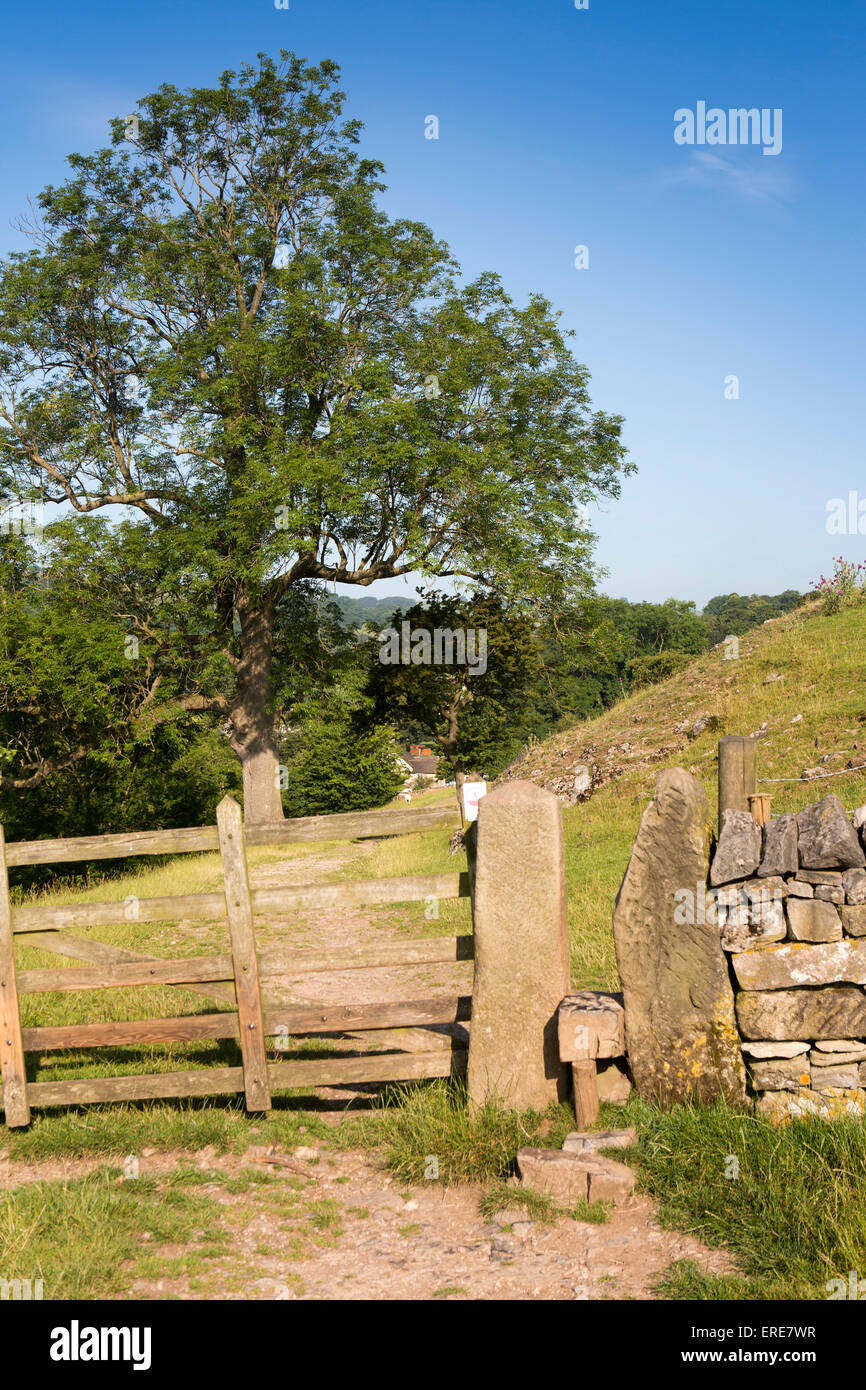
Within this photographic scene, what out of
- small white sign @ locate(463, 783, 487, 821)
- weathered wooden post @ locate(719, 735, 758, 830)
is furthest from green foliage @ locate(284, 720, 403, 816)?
small white sign @ locate(463, 783, 487, 821)

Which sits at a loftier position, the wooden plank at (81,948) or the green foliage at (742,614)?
the green foliage at (742,614)

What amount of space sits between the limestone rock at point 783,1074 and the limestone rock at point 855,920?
729 mm

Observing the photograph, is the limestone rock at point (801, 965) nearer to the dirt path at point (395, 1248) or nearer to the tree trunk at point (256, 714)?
the dirt path at point (395, 1248)

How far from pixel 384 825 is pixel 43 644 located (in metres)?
16.0

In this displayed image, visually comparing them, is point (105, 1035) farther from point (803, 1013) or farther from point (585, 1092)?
point (803, 1013)

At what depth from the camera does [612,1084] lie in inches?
212

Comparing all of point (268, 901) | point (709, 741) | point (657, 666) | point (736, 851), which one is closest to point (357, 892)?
point (268, 901)

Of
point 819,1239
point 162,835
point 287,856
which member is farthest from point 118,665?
point 819,1239

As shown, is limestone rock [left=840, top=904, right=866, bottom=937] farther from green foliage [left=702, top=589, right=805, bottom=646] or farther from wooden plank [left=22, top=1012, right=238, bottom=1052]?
green foliage [left=702, top=589, right=805, bottom=646]

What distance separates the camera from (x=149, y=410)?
962 inches

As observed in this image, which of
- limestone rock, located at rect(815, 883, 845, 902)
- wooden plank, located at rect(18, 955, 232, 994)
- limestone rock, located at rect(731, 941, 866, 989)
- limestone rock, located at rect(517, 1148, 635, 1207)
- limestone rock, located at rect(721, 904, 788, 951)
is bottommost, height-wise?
limestone rock, located at rect(517, 1148, 635, 1207)

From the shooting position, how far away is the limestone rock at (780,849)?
5098 mm

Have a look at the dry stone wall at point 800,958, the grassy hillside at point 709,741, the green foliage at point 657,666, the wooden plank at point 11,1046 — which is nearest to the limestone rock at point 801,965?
the dry stone wall at point 800,958

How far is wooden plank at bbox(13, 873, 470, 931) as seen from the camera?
226 inches
